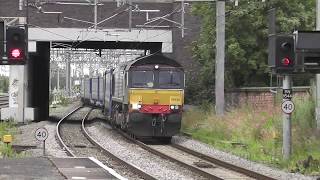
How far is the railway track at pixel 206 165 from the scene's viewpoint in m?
15.0

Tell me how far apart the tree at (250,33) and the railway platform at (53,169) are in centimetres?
1682

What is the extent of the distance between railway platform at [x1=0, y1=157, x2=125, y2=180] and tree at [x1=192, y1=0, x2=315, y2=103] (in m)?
16.8

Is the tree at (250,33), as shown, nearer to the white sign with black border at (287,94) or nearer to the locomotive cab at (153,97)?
the locomotive cab at (153,97)

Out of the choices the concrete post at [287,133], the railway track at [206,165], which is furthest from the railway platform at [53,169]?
the concrete post at [287,133]

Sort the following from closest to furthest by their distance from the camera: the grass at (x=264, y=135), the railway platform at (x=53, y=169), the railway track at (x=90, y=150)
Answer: the railway platform at (x=53, y=169)
the railway track at (x=90, y=150)
the grass at (x=264, y=135)

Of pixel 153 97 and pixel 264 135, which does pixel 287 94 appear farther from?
pixel 153 97

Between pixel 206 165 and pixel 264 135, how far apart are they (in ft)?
18.4

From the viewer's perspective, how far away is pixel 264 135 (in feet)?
72.7

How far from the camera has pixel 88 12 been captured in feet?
127

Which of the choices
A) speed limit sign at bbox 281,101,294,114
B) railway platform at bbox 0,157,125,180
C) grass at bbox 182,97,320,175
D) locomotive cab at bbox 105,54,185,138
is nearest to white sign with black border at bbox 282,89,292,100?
speed limit sign at bbox 281,101,294,114

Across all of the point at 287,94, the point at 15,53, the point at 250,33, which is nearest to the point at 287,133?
the point at 287,94

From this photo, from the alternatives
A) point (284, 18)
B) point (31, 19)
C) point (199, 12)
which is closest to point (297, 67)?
point (284, 18)

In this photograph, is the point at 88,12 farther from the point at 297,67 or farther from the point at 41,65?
the point at 297,67

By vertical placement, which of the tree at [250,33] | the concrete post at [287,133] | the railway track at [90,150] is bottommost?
the railway track at [90,150]
